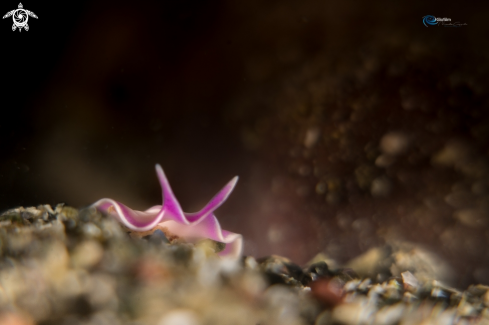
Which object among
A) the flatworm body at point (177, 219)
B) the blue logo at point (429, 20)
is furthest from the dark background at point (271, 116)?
the flatworm body at point (177, 219)

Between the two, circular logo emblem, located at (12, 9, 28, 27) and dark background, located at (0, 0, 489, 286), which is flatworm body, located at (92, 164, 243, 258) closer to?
dark background, located at (0, 0, 489, 286)

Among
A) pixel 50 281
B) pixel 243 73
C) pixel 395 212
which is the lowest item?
pixel 50 281

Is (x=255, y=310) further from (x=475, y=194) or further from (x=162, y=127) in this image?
(x=162, y=127)

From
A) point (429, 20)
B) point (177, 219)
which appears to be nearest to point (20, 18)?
point (177, 219)

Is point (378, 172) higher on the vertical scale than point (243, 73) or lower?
lower

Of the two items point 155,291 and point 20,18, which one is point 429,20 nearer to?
point 155,291

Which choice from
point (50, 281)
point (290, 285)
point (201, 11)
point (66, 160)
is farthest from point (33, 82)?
point (290, 285)

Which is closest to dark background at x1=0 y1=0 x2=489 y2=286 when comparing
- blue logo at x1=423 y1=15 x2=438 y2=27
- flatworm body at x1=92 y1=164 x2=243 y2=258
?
blue logo at x1=423 y1=15 x2=438 y2=27
